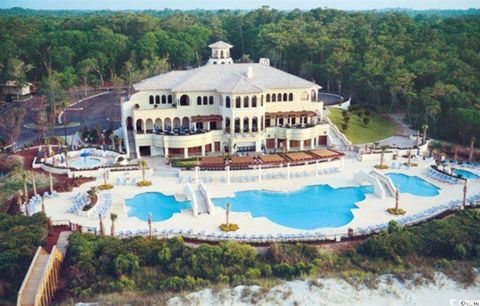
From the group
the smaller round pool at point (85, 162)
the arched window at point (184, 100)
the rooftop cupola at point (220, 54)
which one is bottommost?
the smaller round pool at point (85, 162)

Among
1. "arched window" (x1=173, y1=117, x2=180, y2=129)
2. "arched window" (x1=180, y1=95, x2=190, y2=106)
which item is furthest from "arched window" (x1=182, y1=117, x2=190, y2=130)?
"arched window" (x1=180, y1=95, x2=190, y2=106)

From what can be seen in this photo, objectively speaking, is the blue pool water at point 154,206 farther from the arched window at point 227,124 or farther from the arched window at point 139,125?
the arched window at point 139,125

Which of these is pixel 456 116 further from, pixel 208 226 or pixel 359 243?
pixel 208 226

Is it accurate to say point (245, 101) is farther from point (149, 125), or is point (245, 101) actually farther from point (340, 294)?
point (340, 294)

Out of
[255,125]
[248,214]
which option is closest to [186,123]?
[255,125]

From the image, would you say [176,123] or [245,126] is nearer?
[245,126]

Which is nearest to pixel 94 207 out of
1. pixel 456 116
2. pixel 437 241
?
pixel 437 241

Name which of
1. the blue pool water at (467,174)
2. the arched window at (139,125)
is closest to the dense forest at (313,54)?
A: the blue pool water at (467,174)
